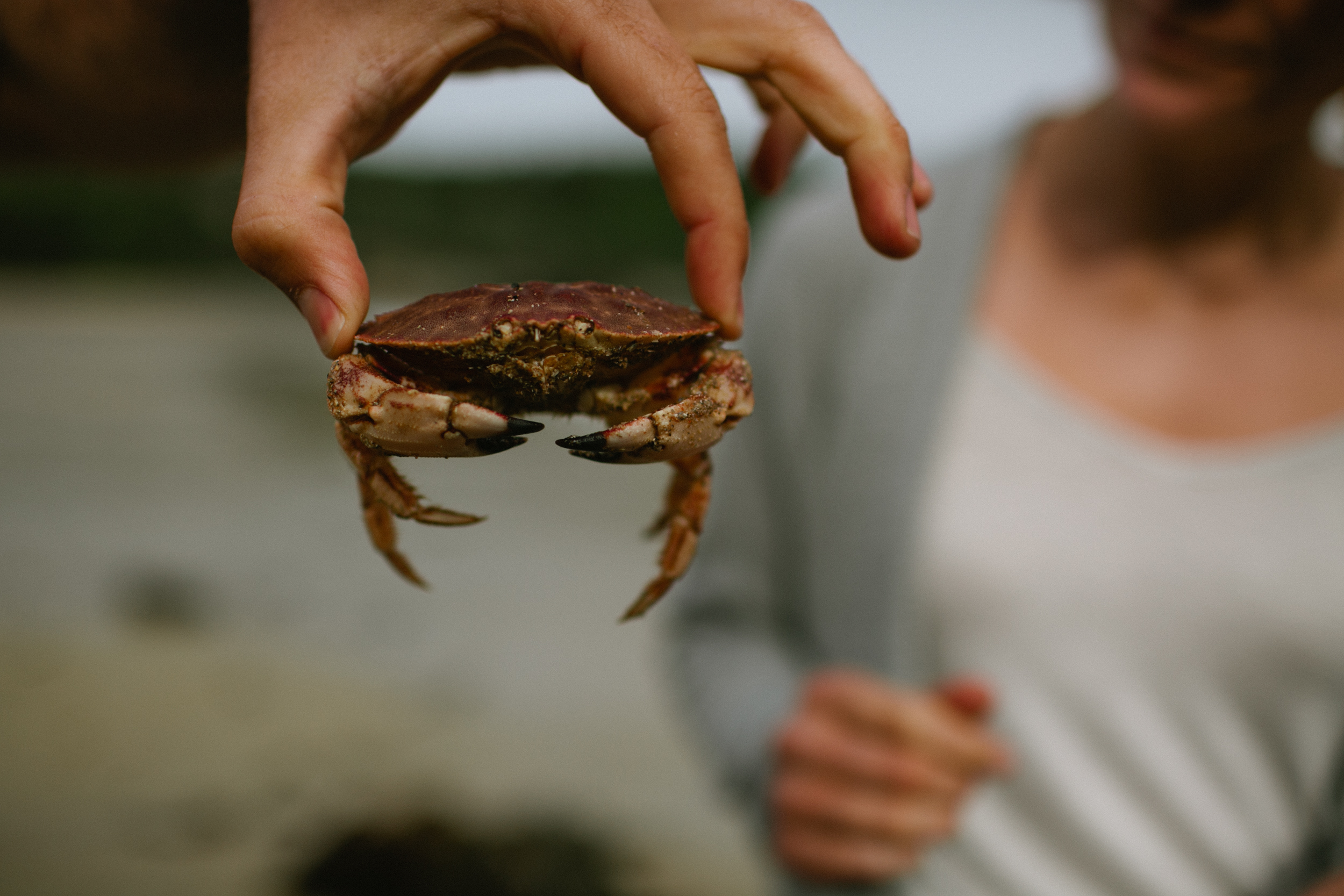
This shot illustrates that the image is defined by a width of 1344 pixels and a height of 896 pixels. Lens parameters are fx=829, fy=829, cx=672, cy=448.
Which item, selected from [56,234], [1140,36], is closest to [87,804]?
[1140,36]

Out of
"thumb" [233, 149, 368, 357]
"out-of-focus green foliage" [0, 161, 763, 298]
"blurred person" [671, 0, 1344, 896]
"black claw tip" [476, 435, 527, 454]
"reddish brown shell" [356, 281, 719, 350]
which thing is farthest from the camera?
"out-of-focus green foliage" [0, 161, 763, 298]

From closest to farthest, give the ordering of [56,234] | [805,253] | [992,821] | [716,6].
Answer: [716,6] < [992,821] < [805,253] < [56,234]

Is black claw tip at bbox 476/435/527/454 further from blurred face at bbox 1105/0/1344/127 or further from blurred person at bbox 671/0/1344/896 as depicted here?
blurred face at bbox 1105/0/1344/127

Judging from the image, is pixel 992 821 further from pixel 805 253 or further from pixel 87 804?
pixel 87 804

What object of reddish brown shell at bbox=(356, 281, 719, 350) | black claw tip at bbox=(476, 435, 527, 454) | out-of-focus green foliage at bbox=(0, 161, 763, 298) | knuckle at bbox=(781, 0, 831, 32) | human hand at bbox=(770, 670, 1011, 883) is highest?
knuckle at bbox=(781, 0, 831, 32)

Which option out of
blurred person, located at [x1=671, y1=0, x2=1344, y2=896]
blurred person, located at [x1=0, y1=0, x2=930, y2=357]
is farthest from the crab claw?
blurred person, located at [x1=671, y1=0, x2=1344, y2=896]

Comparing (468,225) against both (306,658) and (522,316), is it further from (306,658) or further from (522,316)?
(522,316)
